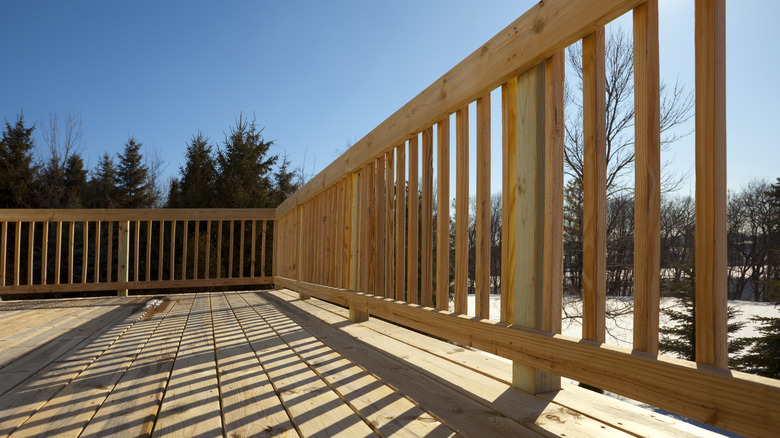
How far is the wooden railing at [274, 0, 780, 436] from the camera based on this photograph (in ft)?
2.56

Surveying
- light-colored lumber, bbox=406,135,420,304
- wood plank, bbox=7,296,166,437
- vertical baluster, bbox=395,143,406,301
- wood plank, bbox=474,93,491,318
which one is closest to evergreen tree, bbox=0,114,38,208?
wood plank, bbox=7,296,166,437

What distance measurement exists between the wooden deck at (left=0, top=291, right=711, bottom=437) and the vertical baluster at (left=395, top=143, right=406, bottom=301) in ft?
0.94

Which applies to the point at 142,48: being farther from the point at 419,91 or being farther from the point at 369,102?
the point at 419,91

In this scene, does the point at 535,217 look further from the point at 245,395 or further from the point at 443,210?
the point at 245,395

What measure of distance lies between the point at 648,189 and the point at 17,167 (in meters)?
19.3

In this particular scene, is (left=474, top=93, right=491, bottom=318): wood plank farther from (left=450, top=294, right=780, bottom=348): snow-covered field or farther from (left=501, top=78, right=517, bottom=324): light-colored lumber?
(left=450, top=294, right=780, bottom=348): snow-covered field

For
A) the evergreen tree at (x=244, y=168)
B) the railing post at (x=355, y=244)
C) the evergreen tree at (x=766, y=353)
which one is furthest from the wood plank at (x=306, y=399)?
the evergreen tree at (x=244, y=168)

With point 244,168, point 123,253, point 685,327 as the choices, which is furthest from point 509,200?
point 244,168

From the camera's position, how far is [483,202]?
1517mm

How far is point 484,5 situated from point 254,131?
6.55 meters

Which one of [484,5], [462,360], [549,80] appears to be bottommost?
[462,360]

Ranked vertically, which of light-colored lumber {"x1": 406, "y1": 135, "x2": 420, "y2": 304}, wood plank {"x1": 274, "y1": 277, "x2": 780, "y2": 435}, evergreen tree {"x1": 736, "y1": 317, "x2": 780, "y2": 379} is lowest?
evergreen tree {"x1": 736, "y1": 317, "x2": 780, "y2": 379}

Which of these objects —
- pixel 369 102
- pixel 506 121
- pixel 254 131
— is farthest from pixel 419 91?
pixel 254 131

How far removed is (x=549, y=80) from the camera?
4.00 feet
